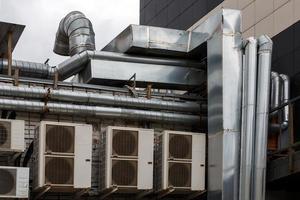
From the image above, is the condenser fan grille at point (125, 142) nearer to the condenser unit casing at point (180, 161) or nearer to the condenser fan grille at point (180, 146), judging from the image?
the condenser unit casing at point (180, 161)

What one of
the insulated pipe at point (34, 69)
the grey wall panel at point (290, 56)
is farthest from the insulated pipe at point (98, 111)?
the grey wall panel at point (290, 56)

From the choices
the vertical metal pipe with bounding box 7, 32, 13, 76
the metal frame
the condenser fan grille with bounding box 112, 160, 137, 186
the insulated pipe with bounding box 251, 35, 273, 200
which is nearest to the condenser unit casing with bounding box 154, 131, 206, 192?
the metal frame

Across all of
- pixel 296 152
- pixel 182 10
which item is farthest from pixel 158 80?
pixel 182 10

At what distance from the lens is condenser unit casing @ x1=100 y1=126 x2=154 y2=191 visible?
551 inches

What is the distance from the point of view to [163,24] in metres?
22.7

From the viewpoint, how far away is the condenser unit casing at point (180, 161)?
47.1 feet

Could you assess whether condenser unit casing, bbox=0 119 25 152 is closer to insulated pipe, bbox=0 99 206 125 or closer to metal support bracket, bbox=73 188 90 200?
insulated pipe, bbox=0 99 206 125

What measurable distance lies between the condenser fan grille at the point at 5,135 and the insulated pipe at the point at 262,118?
4125 mm

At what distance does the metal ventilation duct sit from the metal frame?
3.59 m

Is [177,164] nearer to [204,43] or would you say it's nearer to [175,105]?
[175,105]

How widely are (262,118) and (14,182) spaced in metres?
4.34

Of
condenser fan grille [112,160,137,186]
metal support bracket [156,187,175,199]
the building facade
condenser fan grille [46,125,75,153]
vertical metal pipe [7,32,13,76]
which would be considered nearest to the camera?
condenser fan grille [46,125,75,153]


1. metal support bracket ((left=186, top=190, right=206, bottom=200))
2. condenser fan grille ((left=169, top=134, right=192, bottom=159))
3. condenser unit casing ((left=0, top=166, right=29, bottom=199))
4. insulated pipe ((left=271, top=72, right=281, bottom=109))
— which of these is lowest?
metal support bracket ((left=186, top=190, right=206, bottom=200))

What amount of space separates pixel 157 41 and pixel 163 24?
675 centimetres
